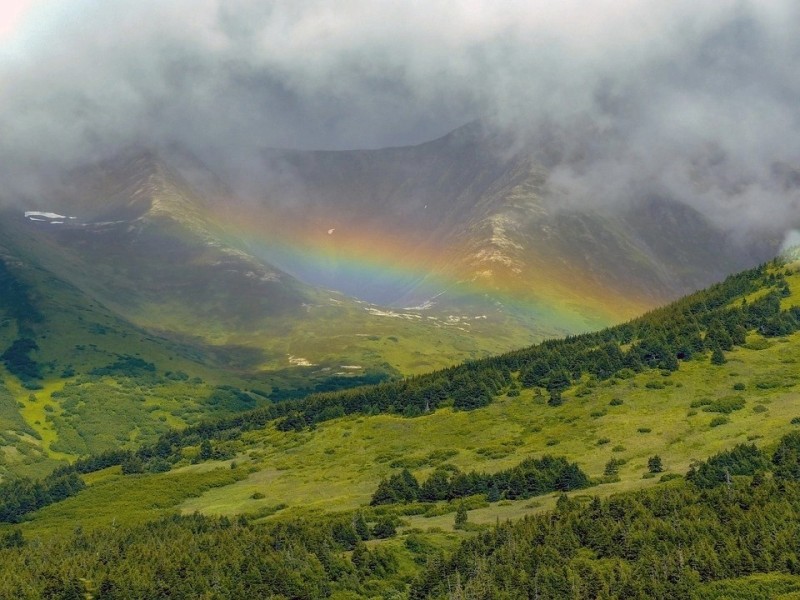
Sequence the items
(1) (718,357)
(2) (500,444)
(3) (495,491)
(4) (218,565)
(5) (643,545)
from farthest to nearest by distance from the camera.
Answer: (1) (718,357) < (2) (500,444) < (3) (495,491) < (4) (218,565) < (5) (643,545)

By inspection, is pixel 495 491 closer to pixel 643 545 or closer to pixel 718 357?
pixel 643 545

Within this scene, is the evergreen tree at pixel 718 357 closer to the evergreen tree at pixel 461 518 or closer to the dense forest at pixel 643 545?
the dense forest at pixel 643 545

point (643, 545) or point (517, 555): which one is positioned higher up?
point (517, 555)

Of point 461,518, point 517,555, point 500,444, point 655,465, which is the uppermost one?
point 500,444

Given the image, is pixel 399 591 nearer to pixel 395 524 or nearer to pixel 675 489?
pixel 395 524

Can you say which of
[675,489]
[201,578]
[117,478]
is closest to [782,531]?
[675,489]

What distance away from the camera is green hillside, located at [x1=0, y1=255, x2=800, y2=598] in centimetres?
9025

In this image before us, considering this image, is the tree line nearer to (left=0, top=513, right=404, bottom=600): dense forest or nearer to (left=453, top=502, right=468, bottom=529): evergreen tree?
(left=453, top=502, right=468, bottom=529): evergreen tree

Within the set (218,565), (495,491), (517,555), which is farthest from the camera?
(495,491)

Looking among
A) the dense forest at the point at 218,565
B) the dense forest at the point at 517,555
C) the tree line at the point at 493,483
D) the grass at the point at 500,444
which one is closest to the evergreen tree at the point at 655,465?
the grass at the point at 500,444

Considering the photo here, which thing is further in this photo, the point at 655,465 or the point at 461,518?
the point at 655,465

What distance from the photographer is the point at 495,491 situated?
424ft

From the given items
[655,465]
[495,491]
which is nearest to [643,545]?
[655,465]

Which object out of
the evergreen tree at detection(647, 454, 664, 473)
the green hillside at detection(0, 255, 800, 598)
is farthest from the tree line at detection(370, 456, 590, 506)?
the evergreen tree at detection(647, 454, 664, 473)
